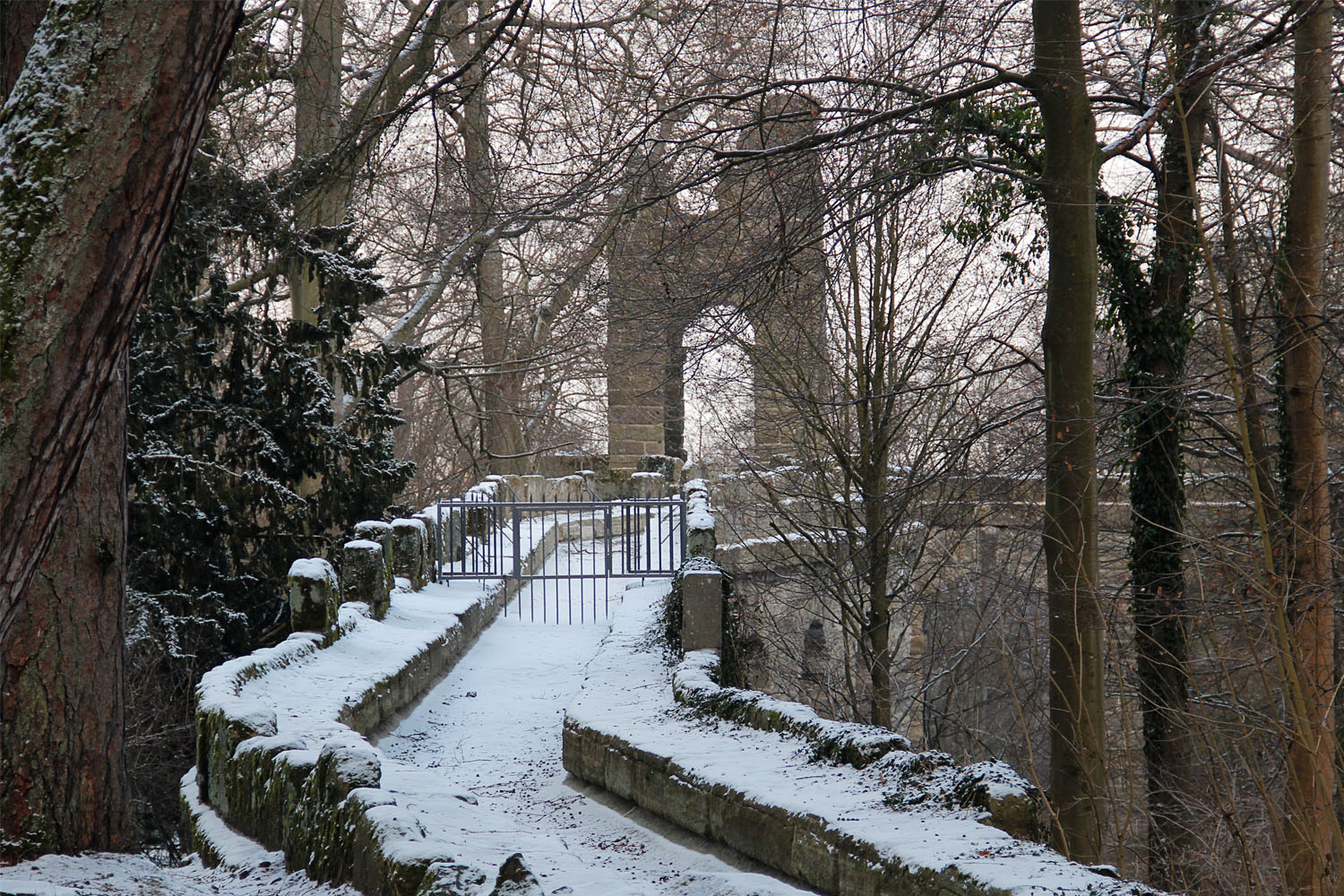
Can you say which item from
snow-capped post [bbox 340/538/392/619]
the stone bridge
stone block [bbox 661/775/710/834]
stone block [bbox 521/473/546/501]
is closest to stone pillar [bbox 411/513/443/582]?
the stone bridge

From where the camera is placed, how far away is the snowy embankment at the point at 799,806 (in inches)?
152

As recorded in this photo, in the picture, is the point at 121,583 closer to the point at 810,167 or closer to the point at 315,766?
the point at 315,766

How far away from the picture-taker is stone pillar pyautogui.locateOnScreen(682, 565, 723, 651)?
29.4ft

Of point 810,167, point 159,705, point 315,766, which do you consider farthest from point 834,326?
point 315,766

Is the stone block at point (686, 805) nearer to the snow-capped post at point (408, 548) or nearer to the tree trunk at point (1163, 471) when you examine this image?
the tree trunk at point (1163, 471)

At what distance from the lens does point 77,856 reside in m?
5.43

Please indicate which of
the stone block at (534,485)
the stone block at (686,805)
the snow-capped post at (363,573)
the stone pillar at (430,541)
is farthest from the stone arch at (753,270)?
the stone block at (686,805)

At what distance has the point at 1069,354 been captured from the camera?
7750mm

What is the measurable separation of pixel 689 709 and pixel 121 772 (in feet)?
10.7

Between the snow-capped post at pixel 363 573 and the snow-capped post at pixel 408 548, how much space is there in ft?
4.96

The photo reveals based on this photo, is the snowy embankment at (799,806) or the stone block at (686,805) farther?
the stone block at (686,805)

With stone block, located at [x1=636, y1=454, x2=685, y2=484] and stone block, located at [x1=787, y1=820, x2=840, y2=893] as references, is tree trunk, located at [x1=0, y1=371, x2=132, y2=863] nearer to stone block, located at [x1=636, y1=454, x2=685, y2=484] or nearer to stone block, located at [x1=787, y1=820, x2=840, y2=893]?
stone block, located at [x1=787, y1=820, x2=840, y2=893]

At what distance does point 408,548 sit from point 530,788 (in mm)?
5482

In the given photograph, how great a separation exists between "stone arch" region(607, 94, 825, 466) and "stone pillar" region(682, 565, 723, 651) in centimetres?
221
